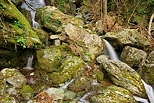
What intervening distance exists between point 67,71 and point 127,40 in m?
4.31

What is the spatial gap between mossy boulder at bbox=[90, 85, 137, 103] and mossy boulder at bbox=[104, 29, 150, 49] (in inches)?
144

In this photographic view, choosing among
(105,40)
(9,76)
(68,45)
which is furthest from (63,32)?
(9,76)

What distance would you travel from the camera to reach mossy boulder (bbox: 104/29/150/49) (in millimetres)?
6422

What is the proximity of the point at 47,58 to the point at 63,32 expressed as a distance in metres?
2.16

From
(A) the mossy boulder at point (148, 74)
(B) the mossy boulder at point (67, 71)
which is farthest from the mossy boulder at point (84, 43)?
(A) the mossy boulder at point (148, 74)

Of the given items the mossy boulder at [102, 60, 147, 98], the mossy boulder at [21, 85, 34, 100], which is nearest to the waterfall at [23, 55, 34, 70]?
the mossy boulder at [21, 85, 34, 100]

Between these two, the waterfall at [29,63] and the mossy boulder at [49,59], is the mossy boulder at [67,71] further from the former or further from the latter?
the waterfall at [29,63]

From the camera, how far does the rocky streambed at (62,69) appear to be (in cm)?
347

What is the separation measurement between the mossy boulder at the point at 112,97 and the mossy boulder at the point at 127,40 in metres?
3.65

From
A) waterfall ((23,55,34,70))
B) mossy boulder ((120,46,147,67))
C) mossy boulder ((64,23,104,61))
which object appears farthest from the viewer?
mossy boulder ((64,23,104,61))

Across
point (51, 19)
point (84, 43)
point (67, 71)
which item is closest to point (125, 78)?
point (67, 71)

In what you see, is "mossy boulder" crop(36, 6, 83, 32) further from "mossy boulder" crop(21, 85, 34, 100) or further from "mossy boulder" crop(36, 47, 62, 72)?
"mossy boulder" crop(21, 85, 34, 100)

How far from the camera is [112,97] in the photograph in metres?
3.31

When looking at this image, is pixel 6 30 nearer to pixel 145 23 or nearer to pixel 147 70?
pixel 147 70
